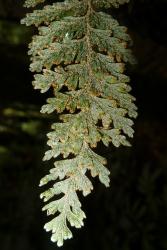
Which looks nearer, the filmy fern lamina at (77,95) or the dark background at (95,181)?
the filmy fern lamina at (77,95)

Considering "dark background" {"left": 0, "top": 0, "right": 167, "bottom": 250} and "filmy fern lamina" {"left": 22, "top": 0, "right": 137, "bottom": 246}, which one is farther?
"dark background" {"left": 0, "top": 0, "right": 167, "bottom": 250}

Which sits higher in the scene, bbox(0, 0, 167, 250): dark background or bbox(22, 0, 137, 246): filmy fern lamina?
bbox(22, 0, 137, 246): filmy fern lamina

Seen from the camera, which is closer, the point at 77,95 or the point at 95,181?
the point at 77,95

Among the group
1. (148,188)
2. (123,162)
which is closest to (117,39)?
(148,188)

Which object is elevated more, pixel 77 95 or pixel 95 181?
pixel 77 95

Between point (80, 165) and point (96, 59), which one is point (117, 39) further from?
point (80, 165)

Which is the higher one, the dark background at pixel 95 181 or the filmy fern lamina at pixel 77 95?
the filmy fern lamina at pixel 77 95
